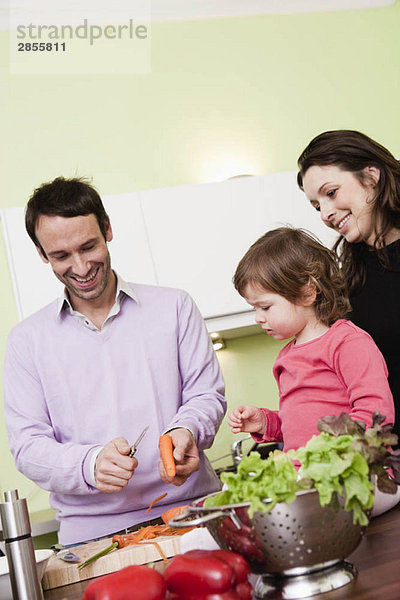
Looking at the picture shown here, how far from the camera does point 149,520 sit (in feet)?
6.28

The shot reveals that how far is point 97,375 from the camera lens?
2.05 metres

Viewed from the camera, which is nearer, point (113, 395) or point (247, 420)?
point (247, 420)

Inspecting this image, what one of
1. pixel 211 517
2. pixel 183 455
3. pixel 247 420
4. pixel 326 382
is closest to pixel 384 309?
pixel 326 382

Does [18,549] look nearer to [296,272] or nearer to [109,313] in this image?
[296,272]

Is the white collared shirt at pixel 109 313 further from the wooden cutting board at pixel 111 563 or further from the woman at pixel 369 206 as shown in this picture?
the wooden cutting board at pixel 111 563

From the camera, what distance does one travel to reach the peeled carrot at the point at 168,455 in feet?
5.45

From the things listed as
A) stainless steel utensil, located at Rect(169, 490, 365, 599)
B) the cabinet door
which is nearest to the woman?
stainless steel utensil, located at Rect(169, 490, 365, 599)

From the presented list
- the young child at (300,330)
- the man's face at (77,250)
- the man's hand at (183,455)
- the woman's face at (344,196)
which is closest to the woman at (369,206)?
the woman's face at (344,196)

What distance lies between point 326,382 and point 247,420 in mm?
204

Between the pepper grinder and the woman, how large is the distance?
2.97 feet

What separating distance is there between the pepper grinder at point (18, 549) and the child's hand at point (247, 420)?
1.60ft

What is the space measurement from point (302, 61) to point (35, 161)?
1567mm

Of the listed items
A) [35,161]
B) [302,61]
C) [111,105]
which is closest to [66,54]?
[111,105]

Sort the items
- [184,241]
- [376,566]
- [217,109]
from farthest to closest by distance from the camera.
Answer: [217,109]
[184,241]
[376,566]
